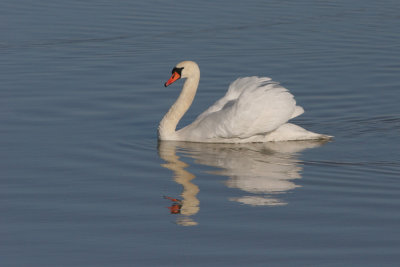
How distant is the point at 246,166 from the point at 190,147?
1.56m

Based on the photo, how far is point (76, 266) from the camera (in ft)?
27.1

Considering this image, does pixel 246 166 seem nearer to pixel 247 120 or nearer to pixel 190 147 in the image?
pixel 247 120

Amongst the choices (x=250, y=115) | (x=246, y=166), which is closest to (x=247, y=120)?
(x=250, y=115)

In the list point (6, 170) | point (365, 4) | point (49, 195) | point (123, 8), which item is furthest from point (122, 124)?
point (365, 4)

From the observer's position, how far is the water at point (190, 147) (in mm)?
8922

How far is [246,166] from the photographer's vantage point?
12.4 metres

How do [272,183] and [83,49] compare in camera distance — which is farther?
[83,49]

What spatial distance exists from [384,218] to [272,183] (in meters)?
1.90

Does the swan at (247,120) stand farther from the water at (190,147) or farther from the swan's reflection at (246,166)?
the water at (190,147)

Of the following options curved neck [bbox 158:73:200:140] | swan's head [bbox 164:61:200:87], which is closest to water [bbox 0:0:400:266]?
curved neck [bbox 158:73:200:140]

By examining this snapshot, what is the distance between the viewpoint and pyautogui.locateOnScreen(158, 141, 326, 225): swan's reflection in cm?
1055

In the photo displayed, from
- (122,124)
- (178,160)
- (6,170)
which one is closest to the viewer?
(6,170)

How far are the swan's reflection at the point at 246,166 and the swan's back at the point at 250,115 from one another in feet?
0.62

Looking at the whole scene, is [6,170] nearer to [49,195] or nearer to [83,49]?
[49,195]
